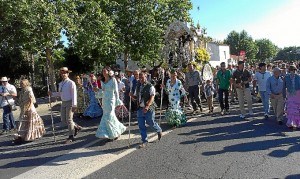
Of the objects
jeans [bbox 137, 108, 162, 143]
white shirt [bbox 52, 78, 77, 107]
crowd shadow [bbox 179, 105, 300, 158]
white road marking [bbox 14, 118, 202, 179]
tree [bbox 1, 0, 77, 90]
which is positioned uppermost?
tree [bbox 1, 0, 77, 90]

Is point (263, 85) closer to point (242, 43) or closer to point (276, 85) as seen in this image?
point (276, 85)

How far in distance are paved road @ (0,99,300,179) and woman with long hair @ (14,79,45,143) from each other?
11.2 inches

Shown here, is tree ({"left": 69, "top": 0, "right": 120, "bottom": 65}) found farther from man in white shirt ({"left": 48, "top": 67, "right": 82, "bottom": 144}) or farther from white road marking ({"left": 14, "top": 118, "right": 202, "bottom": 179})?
white road marking ({"left": 14, "top": 118, "right": 202, "bottom": 179})

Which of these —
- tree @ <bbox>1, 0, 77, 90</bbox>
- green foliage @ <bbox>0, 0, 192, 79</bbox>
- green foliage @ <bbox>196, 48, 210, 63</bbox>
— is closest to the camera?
tree @ <bbox>1, 0, 77, 90</bbox>

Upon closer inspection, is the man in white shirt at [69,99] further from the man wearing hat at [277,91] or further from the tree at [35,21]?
the tree at [35,21]

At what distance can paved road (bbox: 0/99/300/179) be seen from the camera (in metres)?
5.88

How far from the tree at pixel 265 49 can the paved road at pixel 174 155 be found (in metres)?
99.8

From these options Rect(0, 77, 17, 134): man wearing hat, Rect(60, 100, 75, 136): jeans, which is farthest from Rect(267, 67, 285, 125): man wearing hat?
Rect(0, 77, 17, 134): man wearing hat

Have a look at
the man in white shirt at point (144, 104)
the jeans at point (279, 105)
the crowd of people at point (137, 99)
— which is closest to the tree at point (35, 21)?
the crowd of people at point (137, 99)

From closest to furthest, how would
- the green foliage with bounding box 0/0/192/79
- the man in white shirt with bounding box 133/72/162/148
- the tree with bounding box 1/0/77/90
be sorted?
the man in white shirt with bounding box 133/72/162/148 < the tree with bounding box 1/0/77/90 < the green foliage with bounding box 0/0/192/79

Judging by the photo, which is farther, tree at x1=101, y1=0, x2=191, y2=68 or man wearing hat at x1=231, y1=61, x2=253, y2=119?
tree at x1=101, y1=0, x2=191, y2=68

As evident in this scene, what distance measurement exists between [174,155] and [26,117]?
14.6 ft

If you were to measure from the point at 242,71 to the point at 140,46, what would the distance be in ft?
65.0

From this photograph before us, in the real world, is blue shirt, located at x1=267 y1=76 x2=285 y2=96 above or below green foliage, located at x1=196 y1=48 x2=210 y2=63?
below
